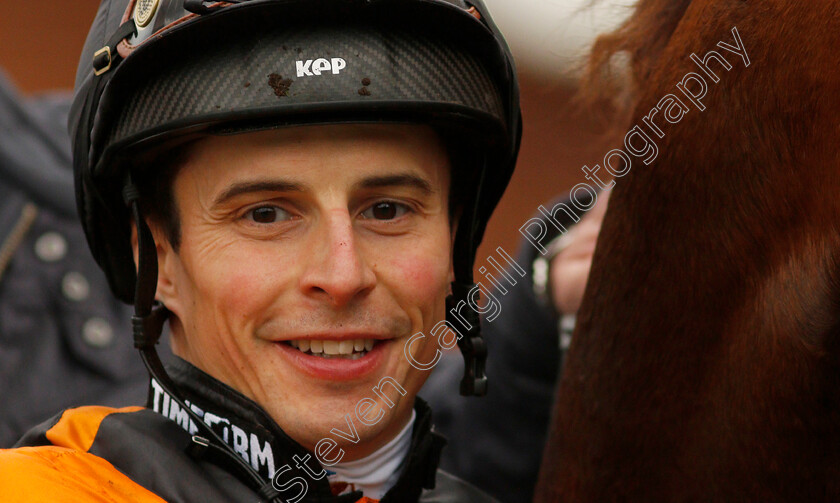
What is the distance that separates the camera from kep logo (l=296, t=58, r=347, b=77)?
171cm

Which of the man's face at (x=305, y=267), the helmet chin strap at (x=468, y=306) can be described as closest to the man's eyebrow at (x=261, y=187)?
the man's face at (x=305, y=267)

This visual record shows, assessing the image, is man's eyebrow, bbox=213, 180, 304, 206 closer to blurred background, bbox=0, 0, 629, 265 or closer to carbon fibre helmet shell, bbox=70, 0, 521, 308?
carbon fibre helmet shell, bbox=70, 0, 521, 308

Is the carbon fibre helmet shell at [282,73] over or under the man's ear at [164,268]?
over

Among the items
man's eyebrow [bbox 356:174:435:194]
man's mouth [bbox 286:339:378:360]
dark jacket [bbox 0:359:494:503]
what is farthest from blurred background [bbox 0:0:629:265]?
dark jacket [bbox 0:359:494:503]

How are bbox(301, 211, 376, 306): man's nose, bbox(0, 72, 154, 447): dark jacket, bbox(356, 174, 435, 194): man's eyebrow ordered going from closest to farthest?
bbox(301, 211, 376, 306): man's nose, bbox(356, 174, 435, 194): man's eyebrow, bbox(0, 72, 154, 447): dark jacket

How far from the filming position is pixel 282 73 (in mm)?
1704

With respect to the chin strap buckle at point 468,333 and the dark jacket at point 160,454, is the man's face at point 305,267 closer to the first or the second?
the dark jacket at point 160,454

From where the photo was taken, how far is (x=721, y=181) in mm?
1486

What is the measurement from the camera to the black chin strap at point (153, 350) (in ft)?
5.64

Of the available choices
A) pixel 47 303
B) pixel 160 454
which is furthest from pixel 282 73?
pixel 47 303

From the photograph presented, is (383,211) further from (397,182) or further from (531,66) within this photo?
(531,66)

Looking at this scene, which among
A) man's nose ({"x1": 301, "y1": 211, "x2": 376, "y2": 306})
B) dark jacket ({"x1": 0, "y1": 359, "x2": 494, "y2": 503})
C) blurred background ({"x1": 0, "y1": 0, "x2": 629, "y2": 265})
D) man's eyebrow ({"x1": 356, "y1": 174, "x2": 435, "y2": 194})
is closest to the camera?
dark jacket ({"x1": 0, "y1": 359, "x2": 494, "y2": 503})

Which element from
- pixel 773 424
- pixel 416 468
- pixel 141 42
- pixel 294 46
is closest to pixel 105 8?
pixel 141 42

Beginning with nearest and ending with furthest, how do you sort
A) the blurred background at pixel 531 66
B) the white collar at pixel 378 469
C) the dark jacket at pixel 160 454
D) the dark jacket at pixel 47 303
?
1. the dark jacket at pixel 160 454
2. the white collar at pixel 378 469
3. the blurred background at pixel 531 66
4. the dark jacket at pixel 47 303
